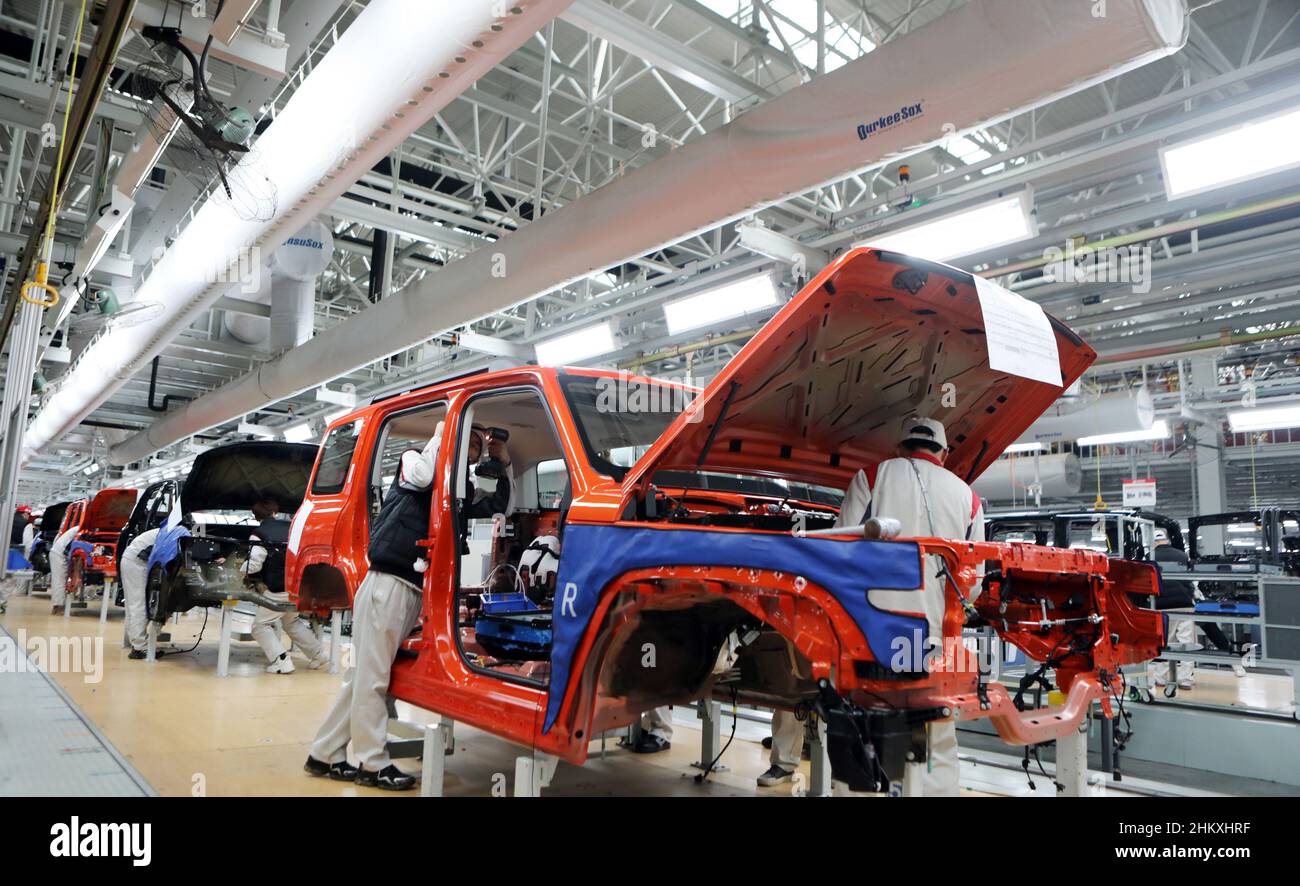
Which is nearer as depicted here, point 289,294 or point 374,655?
point 374,655

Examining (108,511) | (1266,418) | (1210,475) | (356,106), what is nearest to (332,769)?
(356,106)

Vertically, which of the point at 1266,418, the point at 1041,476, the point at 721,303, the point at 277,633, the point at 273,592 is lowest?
the point at 277,633

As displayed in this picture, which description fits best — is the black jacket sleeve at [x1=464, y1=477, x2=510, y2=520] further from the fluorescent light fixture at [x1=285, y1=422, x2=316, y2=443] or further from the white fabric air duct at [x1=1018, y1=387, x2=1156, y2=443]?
the fluorescent light fixture at [x1=285, y1=422, x2=316, y2=443]

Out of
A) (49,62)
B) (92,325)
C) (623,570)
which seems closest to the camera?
(623,570)

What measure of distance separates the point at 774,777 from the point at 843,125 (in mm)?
3237

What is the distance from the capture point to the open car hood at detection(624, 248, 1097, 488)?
2.52m

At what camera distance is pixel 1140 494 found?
12.2m

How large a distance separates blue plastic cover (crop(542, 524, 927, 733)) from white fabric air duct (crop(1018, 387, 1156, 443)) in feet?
31.1

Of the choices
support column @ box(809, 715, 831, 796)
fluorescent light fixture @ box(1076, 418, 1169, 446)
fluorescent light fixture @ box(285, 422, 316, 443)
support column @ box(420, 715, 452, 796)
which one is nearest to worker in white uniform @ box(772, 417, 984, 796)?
support column @ box(809, 715, 831, 796)

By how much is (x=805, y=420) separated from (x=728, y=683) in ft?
3.87

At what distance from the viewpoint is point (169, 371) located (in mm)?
14078

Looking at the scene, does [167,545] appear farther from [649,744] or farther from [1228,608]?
[1228,608]
